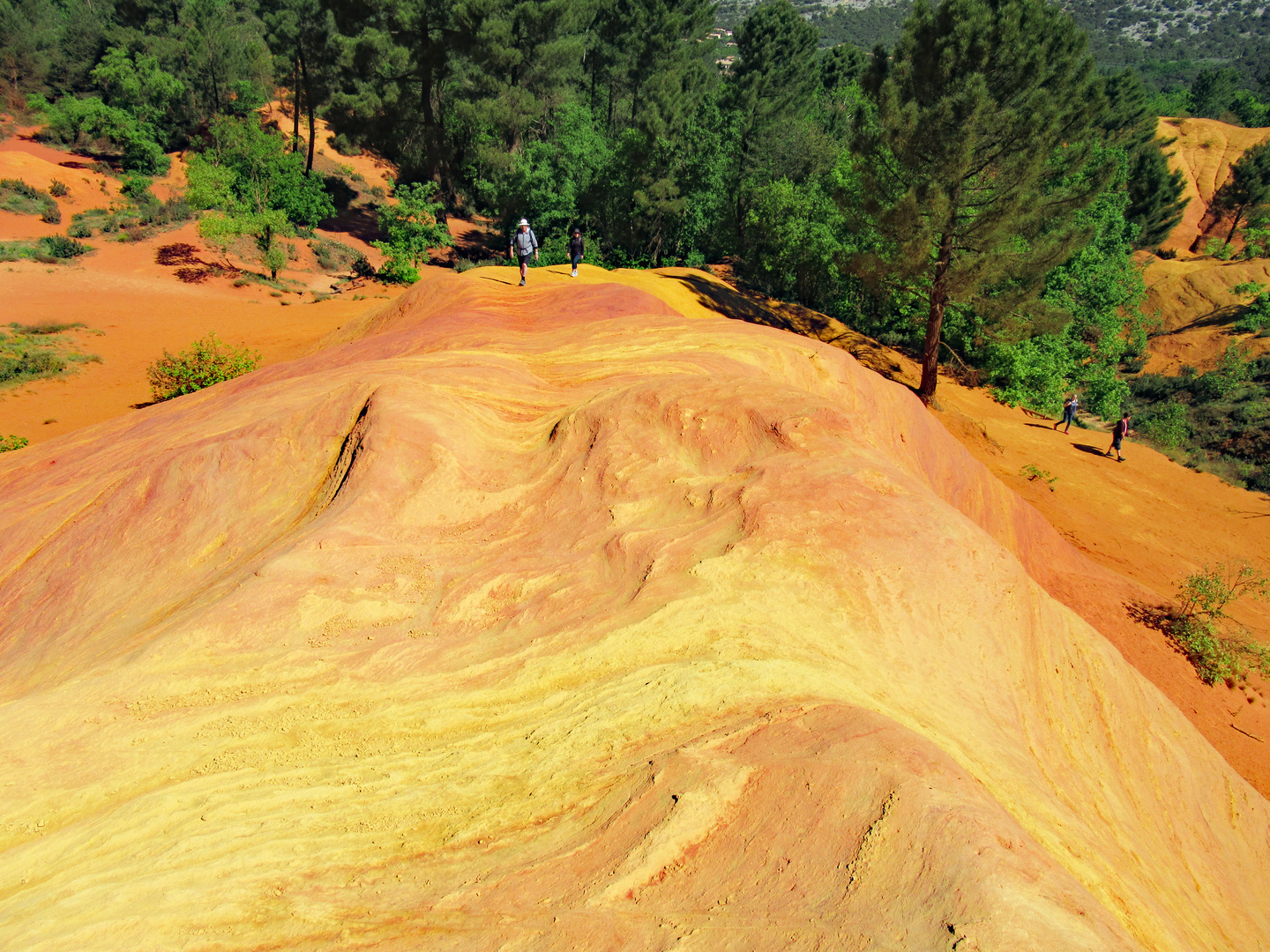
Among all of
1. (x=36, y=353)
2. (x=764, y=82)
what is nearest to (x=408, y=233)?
(x=36, y=353)

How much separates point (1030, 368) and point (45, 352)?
107 feet

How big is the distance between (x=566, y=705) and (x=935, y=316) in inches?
800

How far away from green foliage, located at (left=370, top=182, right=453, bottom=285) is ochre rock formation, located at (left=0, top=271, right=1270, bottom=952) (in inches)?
888

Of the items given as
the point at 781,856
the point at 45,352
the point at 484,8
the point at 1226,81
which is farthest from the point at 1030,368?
the point at 1226,81

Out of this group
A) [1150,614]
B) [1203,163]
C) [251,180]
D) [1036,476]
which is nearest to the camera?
[1150,614]

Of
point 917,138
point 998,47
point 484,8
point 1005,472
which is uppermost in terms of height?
point 484,8

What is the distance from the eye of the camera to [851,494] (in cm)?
718

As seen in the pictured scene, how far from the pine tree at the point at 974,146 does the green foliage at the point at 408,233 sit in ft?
67.3

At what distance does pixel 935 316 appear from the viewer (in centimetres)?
2150

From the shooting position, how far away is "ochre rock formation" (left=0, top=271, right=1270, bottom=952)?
3.72m

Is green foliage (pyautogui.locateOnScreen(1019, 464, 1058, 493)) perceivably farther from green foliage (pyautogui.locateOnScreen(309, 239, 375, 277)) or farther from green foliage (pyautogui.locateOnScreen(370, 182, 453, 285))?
green foliage (pyautogui.locateOnScreen(309, 239, 375, 277))

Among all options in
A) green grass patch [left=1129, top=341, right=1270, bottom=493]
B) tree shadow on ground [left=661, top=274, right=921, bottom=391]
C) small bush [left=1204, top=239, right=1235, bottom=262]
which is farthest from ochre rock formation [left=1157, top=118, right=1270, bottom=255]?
tree shadow on ground [left=661, top=274, right=921, bottom=391]

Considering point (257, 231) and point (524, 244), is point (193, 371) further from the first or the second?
point (257, 231)

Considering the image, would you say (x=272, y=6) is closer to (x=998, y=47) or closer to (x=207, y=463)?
(x=998, y=47)
